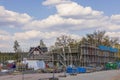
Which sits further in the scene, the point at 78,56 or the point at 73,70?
the point at 78,56

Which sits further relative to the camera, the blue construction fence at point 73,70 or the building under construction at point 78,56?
the building under construction at point 78,56

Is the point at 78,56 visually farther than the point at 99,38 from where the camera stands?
No

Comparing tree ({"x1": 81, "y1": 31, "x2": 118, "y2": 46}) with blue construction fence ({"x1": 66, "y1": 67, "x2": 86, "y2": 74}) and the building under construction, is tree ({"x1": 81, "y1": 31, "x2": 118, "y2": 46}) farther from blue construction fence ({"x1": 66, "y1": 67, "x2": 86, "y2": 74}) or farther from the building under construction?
blue construction fence ({"x1": 66, "y1": 67, "x2": 86, "y2": 74})

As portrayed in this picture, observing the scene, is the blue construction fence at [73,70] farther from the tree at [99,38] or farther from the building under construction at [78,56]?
the tree at [99,38]

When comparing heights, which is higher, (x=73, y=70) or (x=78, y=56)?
(x=78, y=56)

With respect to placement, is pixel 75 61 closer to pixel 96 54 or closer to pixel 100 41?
pixel 96 54

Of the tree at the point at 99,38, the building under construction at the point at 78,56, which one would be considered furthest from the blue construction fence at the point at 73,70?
the tree at the point at 99,38

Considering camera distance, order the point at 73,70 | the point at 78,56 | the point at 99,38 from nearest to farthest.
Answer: the point at 73,70
the point at 78,56
the point at 99,38

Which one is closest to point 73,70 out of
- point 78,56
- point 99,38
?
point 78,56

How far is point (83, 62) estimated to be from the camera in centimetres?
8488

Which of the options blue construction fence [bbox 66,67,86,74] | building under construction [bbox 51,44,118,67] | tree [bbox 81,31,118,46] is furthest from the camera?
tree [bbox 81,31,118,46]

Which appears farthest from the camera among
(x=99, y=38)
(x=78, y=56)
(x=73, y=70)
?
(x=99, y=38)

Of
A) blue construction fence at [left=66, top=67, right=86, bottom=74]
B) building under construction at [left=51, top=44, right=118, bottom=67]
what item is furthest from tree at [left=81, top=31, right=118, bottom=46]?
blue construction fence at [left=66, top=67, right=86, bottom=74]

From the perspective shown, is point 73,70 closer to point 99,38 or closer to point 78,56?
point 78,56
